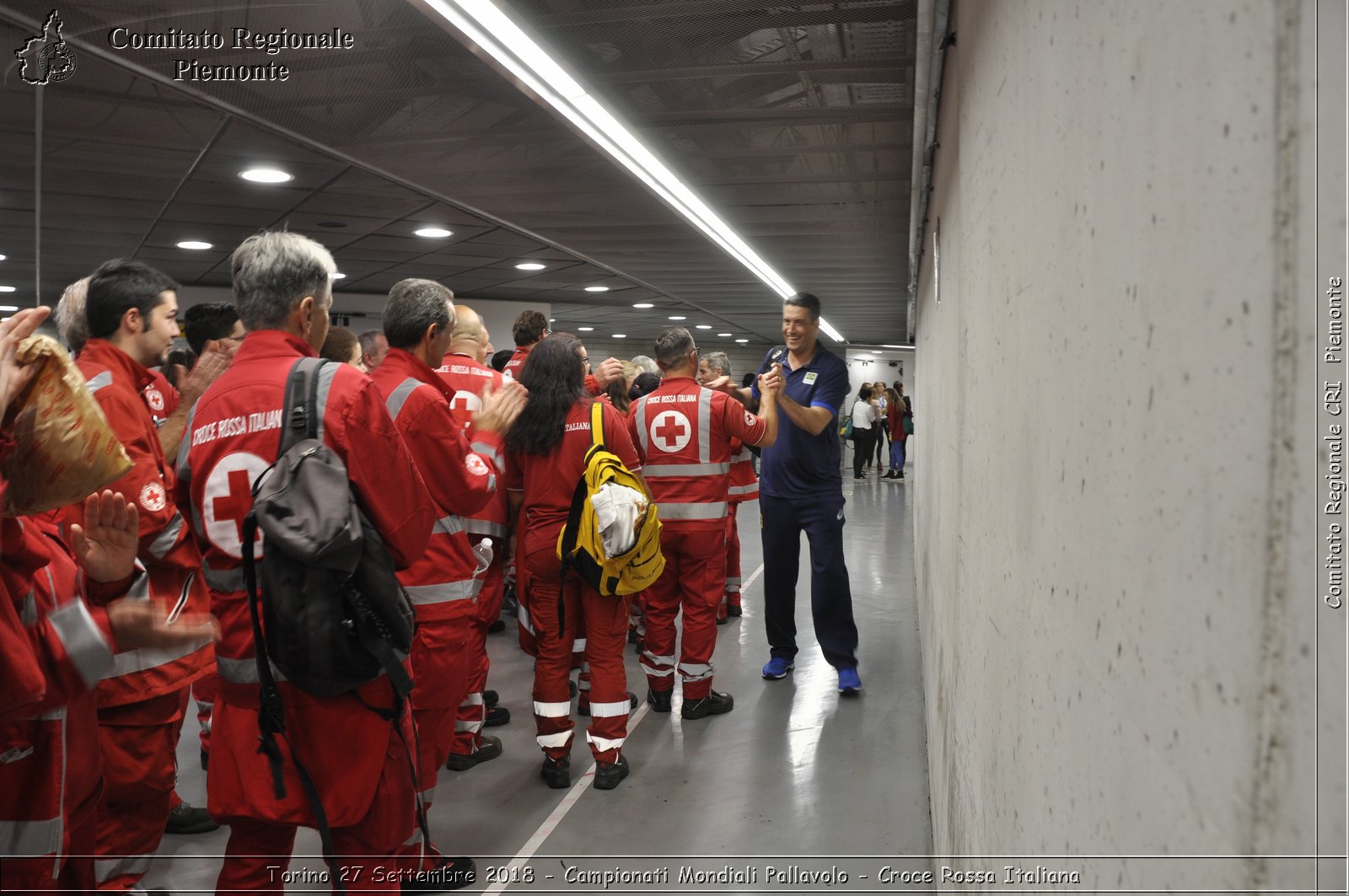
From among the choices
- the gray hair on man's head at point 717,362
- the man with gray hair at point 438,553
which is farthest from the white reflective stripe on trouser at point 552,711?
the gray hair on man's head at point 717,362

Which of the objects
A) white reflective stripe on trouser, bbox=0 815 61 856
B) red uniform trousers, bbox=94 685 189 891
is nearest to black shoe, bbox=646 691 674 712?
red uniform trousers, bbox=94 685 189 891

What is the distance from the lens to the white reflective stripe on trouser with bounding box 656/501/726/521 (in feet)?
14.9

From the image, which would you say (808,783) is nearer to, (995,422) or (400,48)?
(995,422)

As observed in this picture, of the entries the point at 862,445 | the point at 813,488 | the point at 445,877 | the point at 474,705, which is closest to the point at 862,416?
the point at 862,445

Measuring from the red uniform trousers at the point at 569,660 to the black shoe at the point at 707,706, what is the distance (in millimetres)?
806

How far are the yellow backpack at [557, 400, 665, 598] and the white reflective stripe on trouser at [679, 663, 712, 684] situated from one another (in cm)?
89

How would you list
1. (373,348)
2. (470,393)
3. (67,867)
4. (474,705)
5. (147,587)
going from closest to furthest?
1. (67,867)
2. (147,587)
3. (474,705)
4. (470,393)
5. (373,348)

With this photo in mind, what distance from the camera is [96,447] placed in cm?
132

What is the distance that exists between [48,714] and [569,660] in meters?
2.47

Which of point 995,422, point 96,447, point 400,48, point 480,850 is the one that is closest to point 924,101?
point 400,48

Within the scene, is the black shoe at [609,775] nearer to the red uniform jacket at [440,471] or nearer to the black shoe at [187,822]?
the red uniform jacket at [440,471]

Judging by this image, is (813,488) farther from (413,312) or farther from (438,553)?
(413,312)

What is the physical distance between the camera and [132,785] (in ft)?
8.61

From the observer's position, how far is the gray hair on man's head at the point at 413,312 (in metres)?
2.99
